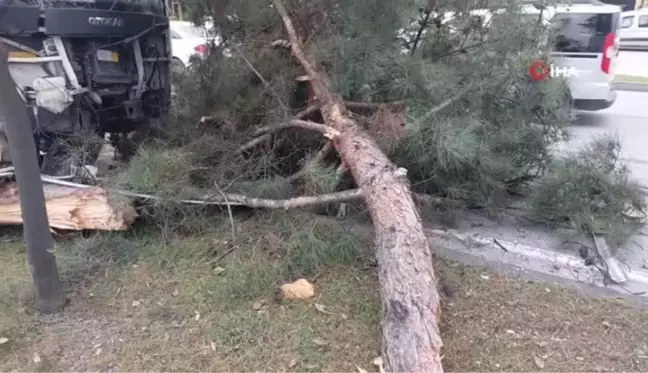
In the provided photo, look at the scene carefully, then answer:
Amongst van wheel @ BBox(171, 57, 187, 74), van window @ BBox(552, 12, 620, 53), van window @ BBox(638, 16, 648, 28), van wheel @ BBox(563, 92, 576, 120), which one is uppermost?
van window @ BBox(638, 16, 648, 28)

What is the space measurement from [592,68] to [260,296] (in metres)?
6.81

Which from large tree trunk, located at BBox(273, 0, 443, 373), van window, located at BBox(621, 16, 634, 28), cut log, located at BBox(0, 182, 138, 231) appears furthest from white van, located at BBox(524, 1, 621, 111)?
van window, located at BBox(621, 16, 634, 28)

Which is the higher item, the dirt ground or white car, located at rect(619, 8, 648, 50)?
white car, located at rect(619, 8, 648, 50)

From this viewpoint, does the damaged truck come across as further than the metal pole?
Yes

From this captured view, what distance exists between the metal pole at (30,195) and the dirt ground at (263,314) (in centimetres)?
15

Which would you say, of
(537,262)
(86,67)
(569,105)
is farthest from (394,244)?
(86,67)

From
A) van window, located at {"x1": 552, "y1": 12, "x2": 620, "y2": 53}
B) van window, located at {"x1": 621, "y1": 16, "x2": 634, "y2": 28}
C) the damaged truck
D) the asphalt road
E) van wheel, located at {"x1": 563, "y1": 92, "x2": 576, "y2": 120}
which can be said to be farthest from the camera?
van window, located at {"x1": 621, "y1": 16, "x2": 634, "y2": 28}

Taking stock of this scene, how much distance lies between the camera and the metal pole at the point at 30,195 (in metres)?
2.89

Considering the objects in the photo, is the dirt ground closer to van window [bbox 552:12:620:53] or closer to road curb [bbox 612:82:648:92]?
van window [bbox 552:12:620:53]

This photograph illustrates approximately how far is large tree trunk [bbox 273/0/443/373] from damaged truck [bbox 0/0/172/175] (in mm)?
1490

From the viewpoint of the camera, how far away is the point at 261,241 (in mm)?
3678

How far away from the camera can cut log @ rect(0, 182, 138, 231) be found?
382 centimetres

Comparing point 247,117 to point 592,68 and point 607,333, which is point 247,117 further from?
point 592,68

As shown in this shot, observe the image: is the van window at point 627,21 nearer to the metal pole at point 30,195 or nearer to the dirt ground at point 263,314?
the dirt ground at point 263,314
